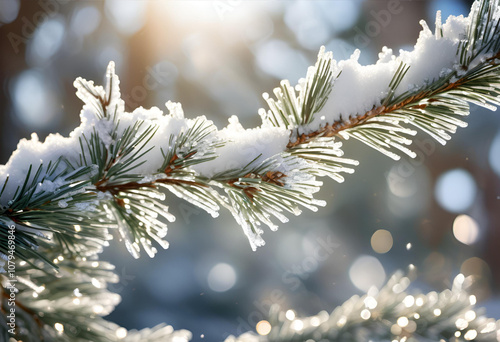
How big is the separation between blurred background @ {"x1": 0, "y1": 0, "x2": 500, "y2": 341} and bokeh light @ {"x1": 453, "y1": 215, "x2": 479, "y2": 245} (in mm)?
331

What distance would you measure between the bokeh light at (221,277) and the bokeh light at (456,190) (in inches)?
98.1

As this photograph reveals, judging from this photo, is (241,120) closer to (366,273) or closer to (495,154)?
(366,273)

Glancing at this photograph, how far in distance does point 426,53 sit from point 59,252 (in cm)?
67

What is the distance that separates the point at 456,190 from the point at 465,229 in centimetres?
51

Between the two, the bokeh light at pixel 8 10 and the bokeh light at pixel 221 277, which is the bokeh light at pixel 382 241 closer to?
the bokeh light at pixel 221 277

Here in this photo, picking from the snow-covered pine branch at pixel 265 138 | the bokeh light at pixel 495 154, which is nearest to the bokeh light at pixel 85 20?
the snow-covered pine branch at pixel 265 138

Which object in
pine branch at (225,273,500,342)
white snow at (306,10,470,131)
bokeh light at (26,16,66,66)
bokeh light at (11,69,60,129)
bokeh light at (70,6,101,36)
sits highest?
bokeh light at (70,6,101,36)

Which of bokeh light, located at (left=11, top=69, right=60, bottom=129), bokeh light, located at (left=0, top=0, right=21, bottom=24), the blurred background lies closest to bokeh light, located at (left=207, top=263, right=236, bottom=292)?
the blurred background

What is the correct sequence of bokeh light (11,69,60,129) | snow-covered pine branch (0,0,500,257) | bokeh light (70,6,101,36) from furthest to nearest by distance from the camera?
1. bokeh light (70,6,101,36)
2. bokeh light (11,69,60,129)
3. snow-covered pine branch (0,0,500,257)

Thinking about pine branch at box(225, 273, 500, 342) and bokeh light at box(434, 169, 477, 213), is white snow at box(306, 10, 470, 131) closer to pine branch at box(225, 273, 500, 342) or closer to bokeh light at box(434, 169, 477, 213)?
pine branch at box(225, 273, 500, 342)

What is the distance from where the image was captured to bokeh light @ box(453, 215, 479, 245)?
4.39 m

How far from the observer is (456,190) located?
14.3ft

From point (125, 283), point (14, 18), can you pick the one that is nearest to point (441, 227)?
point (125, 283)

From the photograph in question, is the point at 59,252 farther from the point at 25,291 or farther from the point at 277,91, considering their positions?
the point at 277,91
